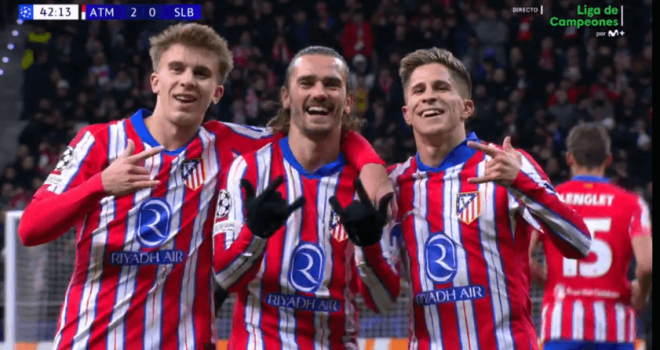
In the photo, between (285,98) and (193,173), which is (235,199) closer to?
(193,173)

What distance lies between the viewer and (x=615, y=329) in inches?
192

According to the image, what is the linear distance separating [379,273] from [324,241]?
0.25 meters

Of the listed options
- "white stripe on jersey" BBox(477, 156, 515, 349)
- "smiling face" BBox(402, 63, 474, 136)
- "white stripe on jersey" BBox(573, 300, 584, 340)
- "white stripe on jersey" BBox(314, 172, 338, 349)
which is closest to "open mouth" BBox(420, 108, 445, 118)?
"smiling face" BBox(402, 63, 474, 136)

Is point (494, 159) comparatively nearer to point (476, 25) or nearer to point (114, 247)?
point (114, 247)

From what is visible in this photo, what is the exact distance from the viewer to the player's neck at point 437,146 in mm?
3389

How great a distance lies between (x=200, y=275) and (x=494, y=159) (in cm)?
120

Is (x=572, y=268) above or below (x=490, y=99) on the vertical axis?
below

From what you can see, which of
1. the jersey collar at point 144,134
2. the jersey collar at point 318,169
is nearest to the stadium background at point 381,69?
the jersey collar at point 144,134

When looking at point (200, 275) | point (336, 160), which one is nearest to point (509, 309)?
point (336, 160)

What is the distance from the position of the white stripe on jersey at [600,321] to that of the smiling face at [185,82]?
Answer: 2.53 meters

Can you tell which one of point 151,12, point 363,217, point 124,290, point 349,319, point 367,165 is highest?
point 151,12

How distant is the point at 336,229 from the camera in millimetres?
3250

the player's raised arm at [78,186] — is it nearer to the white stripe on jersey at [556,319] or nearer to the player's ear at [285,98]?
the player's ear at [285,98]

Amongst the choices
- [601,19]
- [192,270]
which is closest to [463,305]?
[192,270]
